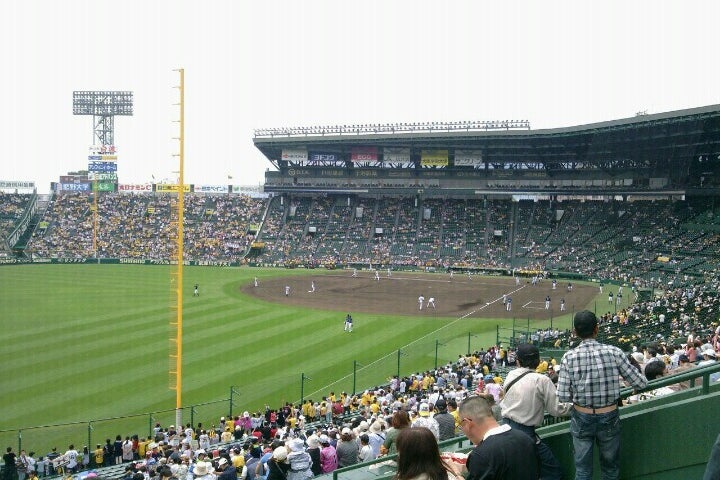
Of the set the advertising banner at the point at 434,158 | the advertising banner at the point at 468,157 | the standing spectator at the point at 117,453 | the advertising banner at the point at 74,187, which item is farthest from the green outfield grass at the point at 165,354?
the advertising banner at the point at 74,187

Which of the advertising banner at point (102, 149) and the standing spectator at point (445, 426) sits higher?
the advertising banner at point (102, 149)

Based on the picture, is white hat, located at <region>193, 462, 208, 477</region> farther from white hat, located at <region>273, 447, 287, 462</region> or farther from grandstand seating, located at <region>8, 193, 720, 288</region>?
grandstand seating, located at <region>8, 193, 720, 288</region>

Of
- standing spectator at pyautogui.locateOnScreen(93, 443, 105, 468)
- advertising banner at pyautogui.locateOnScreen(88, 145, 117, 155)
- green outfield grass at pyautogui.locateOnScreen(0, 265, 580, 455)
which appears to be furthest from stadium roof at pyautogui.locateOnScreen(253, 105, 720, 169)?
standing spectator at pyautogui.locateOnScreen(93, 443, 105, 468)

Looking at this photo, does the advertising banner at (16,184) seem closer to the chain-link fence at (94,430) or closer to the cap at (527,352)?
the chain-link fence at (94,430)

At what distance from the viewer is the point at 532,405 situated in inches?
219

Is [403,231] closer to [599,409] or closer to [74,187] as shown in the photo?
[74,187]

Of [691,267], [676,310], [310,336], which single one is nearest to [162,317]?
[310,336]

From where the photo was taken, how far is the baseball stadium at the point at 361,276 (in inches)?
850

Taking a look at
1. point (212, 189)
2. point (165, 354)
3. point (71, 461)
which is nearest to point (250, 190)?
point (212, 189)

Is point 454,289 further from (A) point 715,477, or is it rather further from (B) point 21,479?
(A) point 715,477

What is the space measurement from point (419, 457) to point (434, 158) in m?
78.0

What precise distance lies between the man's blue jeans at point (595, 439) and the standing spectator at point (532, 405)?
0.20 m

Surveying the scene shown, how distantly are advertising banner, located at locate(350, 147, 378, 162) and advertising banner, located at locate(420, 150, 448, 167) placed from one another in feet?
21.3

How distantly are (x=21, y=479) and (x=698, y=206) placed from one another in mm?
65418
